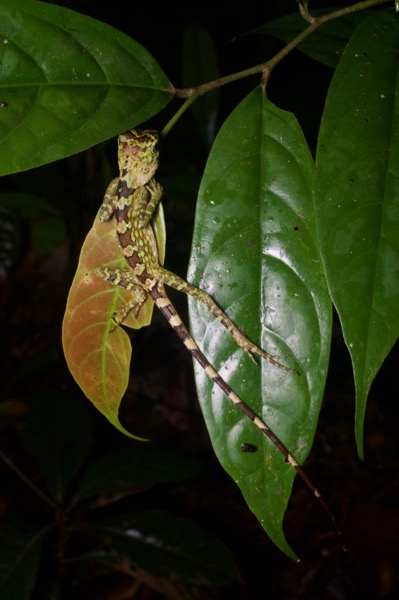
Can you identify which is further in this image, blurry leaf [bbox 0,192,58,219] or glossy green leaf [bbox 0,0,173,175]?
blurry leaf [bbox 0,192,58,219]

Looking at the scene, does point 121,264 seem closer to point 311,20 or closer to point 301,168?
point 301,168

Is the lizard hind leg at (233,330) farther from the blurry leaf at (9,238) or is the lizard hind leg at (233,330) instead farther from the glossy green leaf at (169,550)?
the blurry leaf at (9,238)

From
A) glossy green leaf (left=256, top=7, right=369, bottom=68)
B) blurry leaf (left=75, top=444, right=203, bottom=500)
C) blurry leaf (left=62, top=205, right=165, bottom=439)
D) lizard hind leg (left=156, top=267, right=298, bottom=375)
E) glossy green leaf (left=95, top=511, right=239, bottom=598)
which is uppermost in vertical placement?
glossy green leaf (left=256, top=7, right=369, bottom=68)

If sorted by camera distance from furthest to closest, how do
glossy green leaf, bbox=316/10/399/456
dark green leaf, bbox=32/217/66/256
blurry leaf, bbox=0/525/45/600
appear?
dark green leaf, bbox=32/217/66/256 < blurry leaf, bbox=0/525/45/600 < glossy green leaf, bbox=316/10/399/456

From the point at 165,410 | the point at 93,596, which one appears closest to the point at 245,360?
the point at 93,596

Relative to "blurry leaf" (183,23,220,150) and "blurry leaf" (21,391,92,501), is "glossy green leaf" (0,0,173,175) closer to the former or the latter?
"blurry leaf" (183,23,220,150)

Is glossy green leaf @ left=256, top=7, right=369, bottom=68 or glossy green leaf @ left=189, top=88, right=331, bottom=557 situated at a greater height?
glossy green leaf @ left=256, top=7, right=369, bottom=68

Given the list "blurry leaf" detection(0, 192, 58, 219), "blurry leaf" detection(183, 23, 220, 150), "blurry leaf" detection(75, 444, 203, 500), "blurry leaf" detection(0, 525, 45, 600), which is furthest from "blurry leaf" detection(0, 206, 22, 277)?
"blurry leaf" detection(0, 525, 45, 600)
